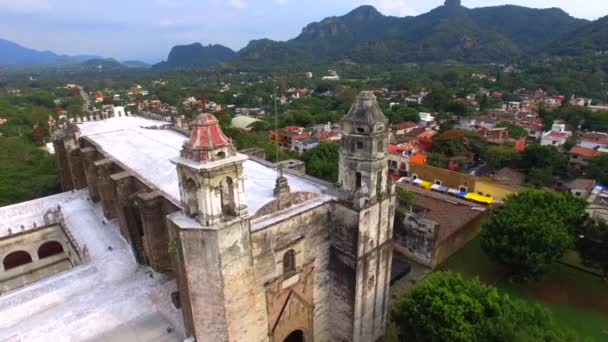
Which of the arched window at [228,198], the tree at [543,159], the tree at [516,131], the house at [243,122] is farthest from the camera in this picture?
the house at [243,122]

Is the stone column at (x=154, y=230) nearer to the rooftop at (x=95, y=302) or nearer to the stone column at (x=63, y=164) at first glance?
the rooftop at (x=95, y=302)

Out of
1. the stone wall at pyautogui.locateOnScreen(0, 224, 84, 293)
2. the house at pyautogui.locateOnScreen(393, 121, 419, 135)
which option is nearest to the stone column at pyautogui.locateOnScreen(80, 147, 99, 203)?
the stone wall at pyautogui.locateOnScreen(0, 224, 84, 293)

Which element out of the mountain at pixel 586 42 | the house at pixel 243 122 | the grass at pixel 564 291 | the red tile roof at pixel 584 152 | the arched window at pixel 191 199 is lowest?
the grass at pixel 564 291

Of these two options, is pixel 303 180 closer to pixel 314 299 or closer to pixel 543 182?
pixel 314 299

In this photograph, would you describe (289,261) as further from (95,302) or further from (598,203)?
(598,203)

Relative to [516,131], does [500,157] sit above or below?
below

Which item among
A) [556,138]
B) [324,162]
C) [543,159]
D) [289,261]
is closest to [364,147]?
[289,261]

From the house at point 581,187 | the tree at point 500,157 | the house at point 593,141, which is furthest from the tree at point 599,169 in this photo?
the house at point 593,141
